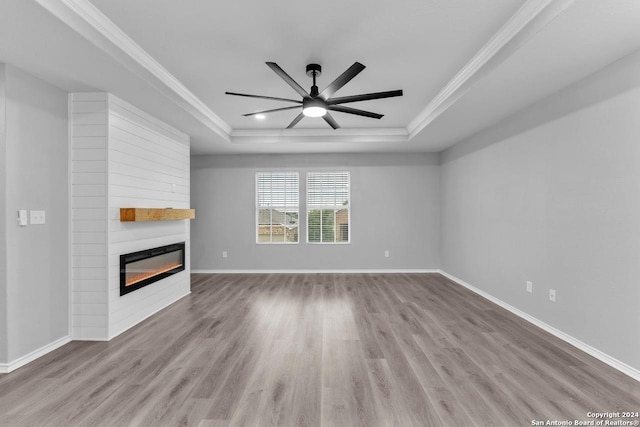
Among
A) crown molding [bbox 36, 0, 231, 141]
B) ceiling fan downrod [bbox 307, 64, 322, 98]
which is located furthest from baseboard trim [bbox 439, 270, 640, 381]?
crown molding [bbox 36, 0, 231, 141]

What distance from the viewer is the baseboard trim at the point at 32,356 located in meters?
2.50

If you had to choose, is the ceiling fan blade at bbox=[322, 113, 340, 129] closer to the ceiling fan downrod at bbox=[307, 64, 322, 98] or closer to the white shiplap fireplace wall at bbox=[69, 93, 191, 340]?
the ceiling fan downrod at bbox=[307, 64, 322, 98]

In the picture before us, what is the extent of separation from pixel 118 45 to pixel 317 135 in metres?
3.43

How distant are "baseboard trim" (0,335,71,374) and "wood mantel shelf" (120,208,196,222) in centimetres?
129

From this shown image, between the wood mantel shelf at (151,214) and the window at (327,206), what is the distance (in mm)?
2666

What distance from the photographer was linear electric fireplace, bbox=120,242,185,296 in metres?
3.45

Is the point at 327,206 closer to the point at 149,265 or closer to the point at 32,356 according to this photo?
the point at 149,265

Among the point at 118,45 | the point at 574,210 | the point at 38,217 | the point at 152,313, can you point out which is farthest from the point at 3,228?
the point at 574,210

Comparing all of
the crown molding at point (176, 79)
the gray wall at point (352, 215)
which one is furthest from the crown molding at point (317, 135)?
the gray wall at point (352, 215)

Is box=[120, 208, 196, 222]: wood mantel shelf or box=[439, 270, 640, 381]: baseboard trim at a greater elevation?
box=[120, 208, 196, 222]: wood mantel shelf

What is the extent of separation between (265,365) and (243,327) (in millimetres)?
950

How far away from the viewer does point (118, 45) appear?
2.50 meters

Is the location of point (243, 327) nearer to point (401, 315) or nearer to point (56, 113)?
point (401, 315)

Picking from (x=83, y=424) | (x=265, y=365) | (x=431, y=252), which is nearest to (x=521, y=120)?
(x=431, y=252)
